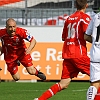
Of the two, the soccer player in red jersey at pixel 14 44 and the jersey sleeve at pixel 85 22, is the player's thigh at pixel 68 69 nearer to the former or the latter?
the jersey sleeve at pixel 85 22

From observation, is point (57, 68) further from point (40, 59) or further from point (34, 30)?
point (34, 30)

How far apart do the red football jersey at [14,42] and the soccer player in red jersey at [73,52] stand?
3.92 meters

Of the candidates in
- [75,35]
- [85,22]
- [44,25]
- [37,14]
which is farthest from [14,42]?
[37,14]

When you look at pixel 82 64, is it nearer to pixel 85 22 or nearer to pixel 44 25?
pixel 85 22

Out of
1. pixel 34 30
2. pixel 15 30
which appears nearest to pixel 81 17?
pixel 15 30

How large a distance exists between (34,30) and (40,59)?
1795mm

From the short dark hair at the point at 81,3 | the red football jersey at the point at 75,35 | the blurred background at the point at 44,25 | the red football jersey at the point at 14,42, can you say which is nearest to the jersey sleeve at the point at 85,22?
the red football jersey at the point at 75,35

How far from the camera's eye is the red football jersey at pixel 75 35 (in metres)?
10.2

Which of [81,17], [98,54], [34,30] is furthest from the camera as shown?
[34,30]

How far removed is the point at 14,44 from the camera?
1466 centimetres

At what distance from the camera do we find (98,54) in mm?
8648

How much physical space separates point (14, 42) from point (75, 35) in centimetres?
451

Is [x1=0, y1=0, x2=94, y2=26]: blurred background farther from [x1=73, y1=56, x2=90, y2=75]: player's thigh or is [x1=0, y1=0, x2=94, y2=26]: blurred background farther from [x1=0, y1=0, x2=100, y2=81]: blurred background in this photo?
[x1=73, y1=56, x2=90, y2=75]: player's thigh

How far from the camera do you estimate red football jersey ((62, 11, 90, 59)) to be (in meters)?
10.2
